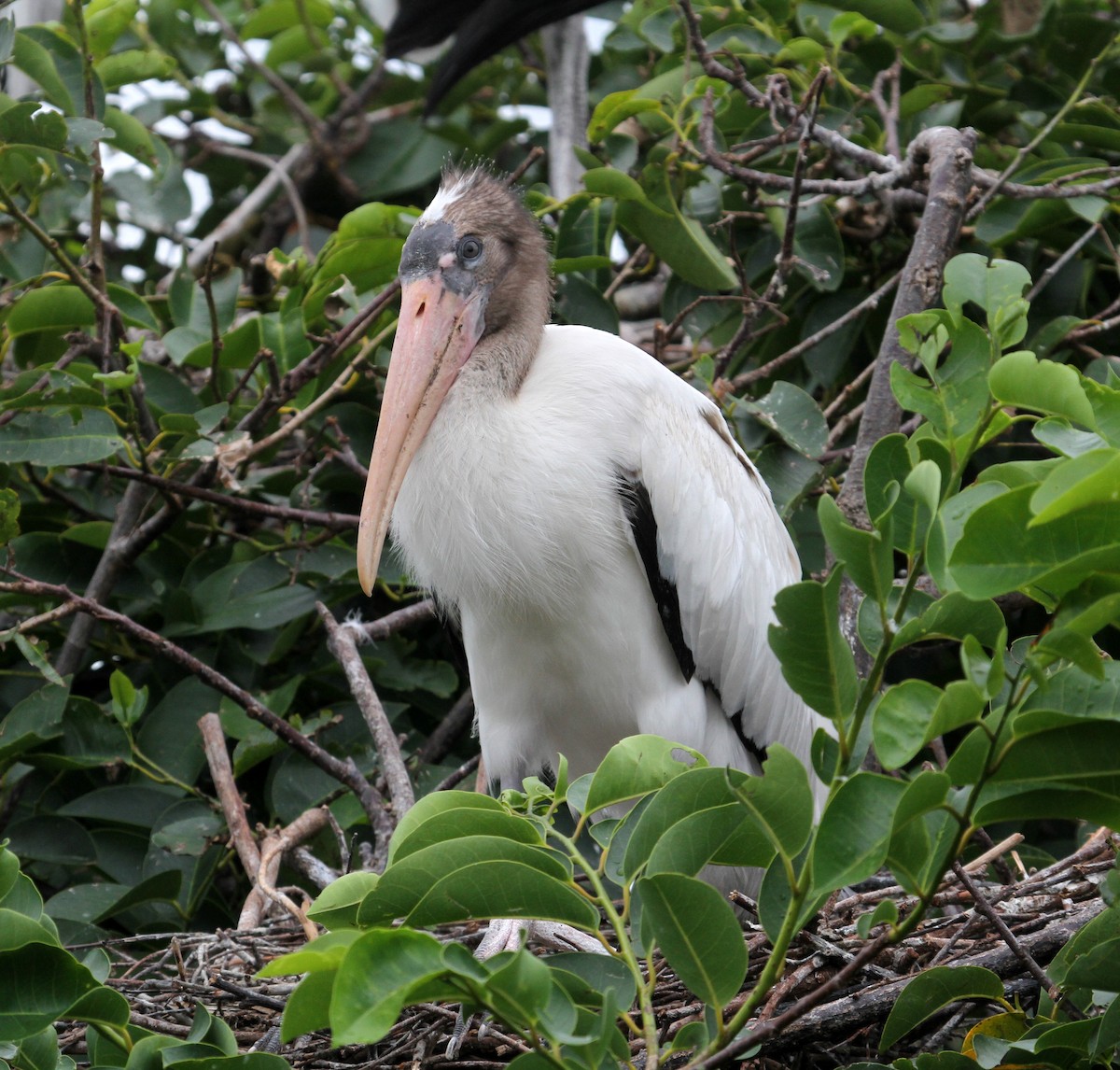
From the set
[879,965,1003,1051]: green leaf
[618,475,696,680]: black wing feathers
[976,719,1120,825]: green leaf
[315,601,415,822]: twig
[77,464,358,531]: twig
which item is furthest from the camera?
[77,464,358,531]: twig

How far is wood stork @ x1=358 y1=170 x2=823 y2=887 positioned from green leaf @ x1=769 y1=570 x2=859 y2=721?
142 cm

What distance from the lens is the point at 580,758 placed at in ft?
11.1

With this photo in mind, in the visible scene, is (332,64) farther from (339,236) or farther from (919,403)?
(919,403)

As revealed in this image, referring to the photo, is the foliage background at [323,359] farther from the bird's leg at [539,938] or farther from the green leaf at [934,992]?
the green leaf at [934,992]

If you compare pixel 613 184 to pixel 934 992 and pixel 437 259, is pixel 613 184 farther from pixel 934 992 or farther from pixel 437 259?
pixel 934 992

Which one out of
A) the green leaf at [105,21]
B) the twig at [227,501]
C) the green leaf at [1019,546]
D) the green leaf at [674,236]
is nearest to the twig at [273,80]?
the green leaf at [105,21]

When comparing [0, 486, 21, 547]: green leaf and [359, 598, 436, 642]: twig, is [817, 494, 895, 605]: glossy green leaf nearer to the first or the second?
[359, 598, 436, 642]: twig

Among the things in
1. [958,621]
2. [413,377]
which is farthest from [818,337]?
[958,621]

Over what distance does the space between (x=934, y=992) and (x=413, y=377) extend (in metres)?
1.65

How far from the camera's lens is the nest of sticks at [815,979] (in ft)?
7.59

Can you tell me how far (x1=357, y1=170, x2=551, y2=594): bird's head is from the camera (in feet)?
9.73

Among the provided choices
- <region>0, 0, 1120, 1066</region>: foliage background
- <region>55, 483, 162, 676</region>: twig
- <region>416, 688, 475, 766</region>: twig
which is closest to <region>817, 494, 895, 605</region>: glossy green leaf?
<region>0, 0, 1120, 1066</region>: foliage background

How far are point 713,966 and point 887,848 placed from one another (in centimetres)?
28

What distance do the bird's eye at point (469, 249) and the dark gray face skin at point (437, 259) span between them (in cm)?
1
